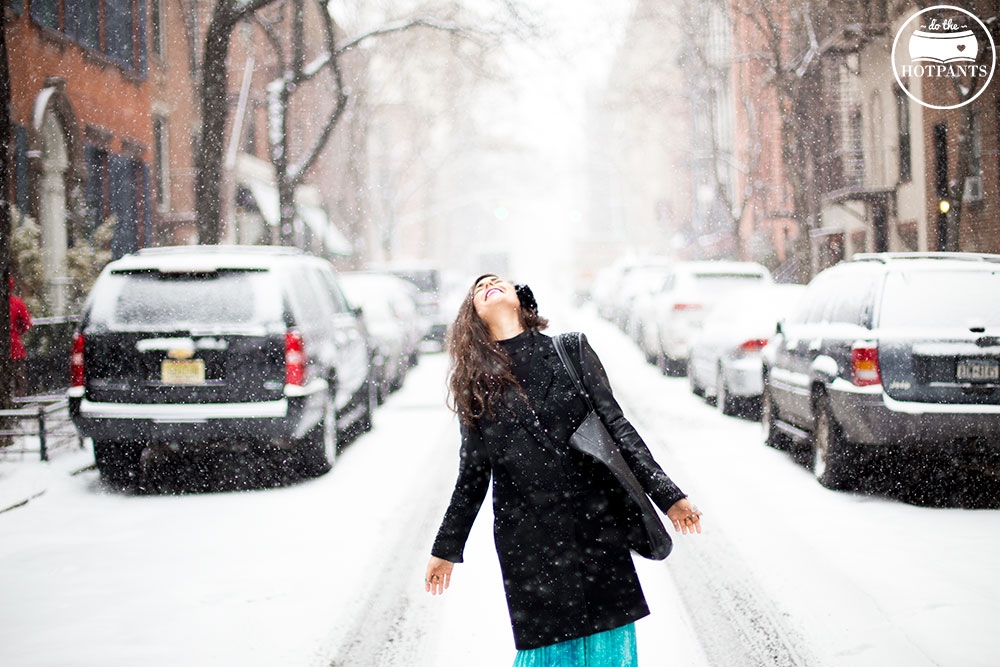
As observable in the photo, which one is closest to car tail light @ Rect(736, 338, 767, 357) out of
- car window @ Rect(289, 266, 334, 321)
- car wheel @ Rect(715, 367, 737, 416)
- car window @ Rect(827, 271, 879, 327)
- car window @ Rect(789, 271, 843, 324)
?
car wheel @ Rect(715, 367, 737, 416)

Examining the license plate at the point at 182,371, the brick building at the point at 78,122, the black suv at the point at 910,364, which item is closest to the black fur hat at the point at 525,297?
the black suv at the point at 910,364

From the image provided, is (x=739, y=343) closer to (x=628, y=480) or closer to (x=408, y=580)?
(x=408, y=580)

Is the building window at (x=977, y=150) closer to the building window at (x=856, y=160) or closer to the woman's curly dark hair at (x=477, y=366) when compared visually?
the building window at (x=856, y=160)

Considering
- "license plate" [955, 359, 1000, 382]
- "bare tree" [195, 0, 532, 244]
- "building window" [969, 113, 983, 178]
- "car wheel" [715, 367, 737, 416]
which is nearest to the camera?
"license plate" [955, 359, 1000, 382]

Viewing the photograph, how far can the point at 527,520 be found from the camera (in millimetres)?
3445

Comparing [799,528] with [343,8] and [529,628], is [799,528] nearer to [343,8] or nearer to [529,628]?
[529,628]

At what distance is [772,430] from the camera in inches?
446

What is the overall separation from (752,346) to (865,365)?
A: 4.78m

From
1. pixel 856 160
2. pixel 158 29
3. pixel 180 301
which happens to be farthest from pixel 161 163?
pixel 180 301

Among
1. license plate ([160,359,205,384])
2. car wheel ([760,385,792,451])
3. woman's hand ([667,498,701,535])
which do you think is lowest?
car wheel ([760,385,792,451])

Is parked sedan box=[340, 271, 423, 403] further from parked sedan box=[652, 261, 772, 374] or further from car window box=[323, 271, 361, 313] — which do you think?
parked sedan box=[652, 261, 772, 374]

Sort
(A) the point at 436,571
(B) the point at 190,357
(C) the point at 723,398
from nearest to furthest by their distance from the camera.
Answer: (A) the point at 436,571 → (B) the point at 190,357 → (C) the point at 723,398

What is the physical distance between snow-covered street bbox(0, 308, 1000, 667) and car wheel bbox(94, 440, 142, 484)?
20 centimetres

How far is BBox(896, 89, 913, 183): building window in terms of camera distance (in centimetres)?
2514
